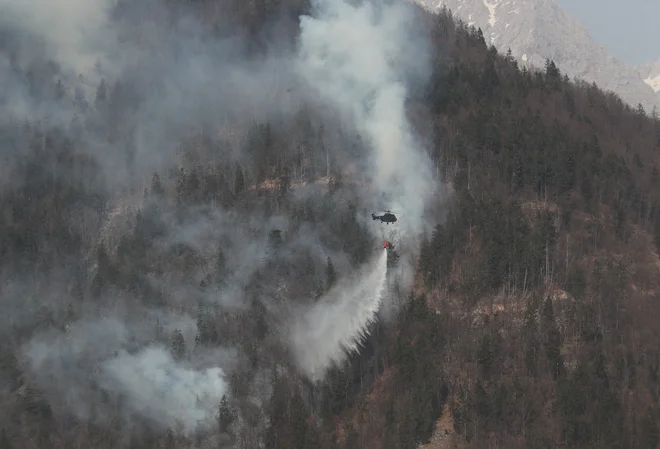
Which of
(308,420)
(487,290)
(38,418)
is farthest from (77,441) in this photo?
(487,290)

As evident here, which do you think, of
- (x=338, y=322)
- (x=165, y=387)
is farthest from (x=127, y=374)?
(x=338, y=322)

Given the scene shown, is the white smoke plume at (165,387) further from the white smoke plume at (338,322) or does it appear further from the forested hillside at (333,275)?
the white smoke plume at (338,322)

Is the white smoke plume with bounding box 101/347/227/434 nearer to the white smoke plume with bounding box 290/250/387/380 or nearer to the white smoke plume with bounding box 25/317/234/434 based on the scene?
the white smoke plume with bounding box 25/317/234/434

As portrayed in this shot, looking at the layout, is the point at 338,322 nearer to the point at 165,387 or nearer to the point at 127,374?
the point at 165,387

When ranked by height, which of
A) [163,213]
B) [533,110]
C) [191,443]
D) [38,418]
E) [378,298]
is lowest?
[38,418]

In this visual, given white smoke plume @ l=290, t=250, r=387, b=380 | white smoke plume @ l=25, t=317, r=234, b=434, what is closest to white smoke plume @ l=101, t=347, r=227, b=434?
white smoke plume @ l=25, t=317, r=234, b=434

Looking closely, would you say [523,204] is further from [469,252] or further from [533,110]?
[533,110]
